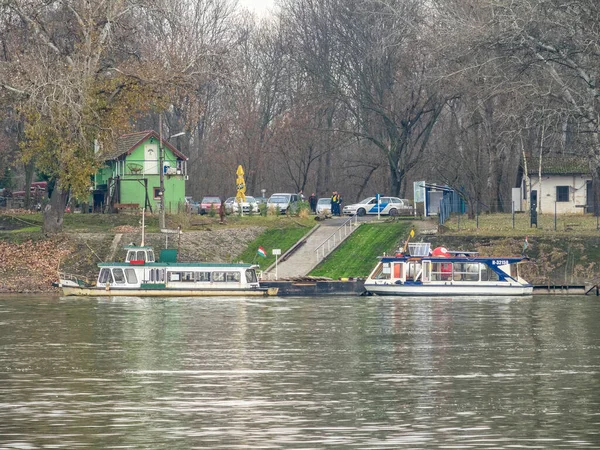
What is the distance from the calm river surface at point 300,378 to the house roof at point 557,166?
35.2 m

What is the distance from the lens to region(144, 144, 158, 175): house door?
95.8 m

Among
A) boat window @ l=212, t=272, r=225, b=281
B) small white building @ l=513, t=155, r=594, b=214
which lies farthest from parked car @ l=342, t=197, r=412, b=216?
boat window @ l=212, t=272, r=225, b=281

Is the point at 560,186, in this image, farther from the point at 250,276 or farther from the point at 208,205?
the point at 250,276

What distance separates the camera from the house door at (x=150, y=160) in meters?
95.8

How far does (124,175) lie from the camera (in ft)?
309

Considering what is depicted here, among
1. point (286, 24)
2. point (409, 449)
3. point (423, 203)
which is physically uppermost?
point (286, 24)

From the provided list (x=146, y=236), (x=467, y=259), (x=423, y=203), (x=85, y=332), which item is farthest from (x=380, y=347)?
(x=423, y=203)

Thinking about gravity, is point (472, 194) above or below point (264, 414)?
above

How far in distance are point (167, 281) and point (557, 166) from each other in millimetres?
35666

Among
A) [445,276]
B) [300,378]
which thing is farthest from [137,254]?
[300,378]

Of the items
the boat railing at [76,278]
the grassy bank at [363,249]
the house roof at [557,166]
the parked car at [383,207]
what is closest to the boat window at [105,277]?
the boat railing at [76,278]

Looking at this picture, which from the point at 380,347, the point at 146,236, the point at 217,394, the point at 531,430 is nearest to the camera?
the point at 531,430

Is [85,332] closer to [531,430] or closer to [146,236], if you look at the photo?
[531,430]

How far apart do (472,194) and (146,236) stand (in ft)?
85.0
